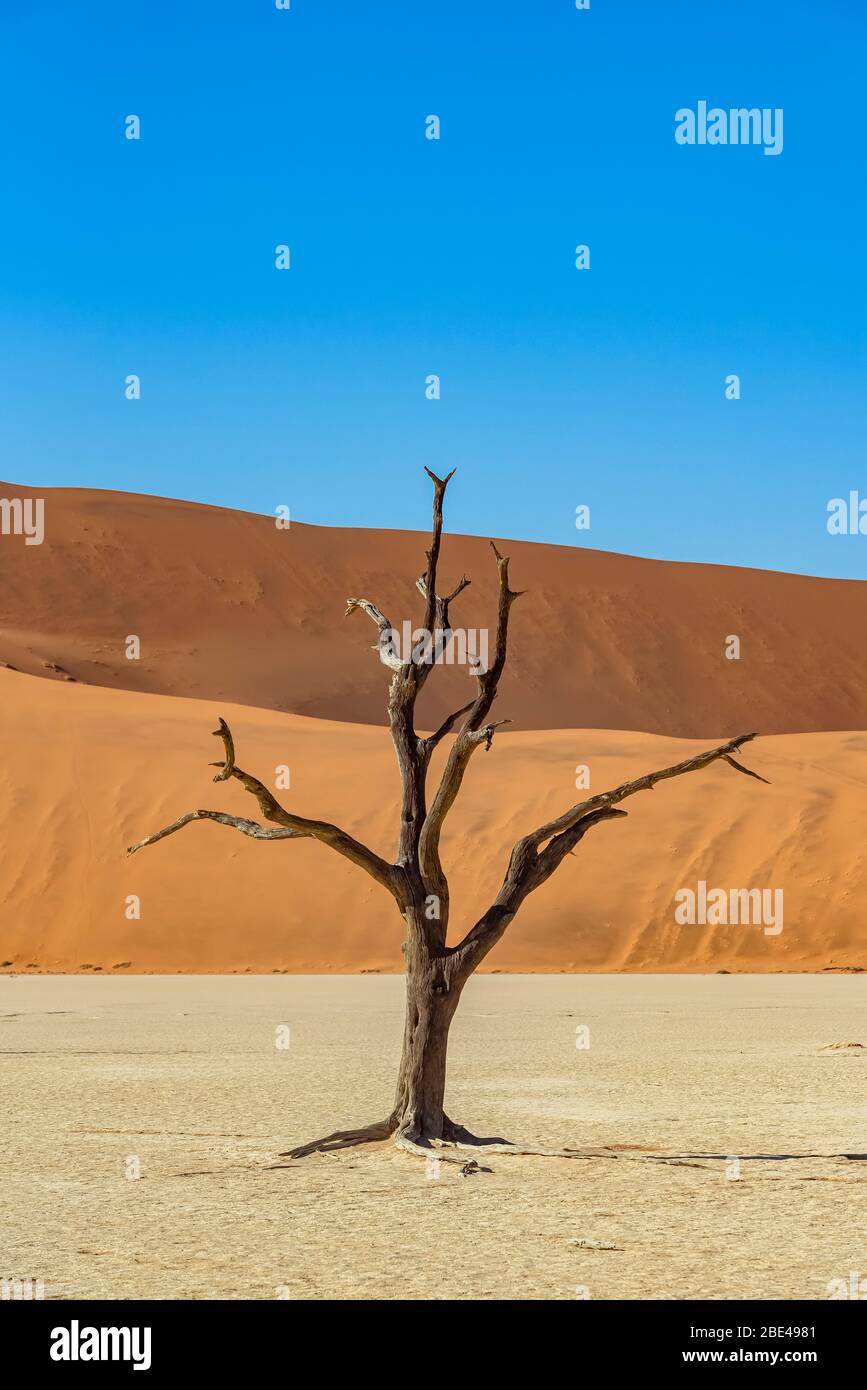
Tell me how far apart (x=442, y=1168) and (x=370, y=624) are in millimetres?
83449

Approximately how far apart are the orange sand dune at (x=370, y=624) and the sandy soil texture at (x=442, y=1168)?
61.0 m

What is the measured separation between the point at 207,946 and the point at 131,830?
5.84 metres

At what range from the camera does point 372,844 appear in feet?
149

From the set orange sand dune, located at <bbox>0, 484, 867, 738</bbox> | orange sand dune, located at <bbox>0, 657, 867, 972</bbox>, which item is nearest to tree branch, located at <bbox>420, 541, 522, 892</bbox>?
orange sand dune, located at <bbox>0, 657, 867, 972</bbox>

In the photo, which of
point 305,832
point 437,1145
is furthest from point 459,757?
point 437,1145

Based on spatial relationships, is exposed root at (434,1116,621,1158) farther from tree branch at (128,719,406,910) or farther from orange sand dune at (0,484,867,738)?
orange sand dune at (0,484,867,738)

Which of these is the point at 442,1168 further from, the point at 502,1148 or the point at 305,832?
the point at 305,832

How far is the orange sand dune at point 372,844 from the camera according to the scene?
4094cm

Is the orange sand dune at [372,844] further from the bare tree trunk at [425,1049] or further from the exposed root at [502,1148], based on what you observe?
the bare tree trunk at [425,1049]

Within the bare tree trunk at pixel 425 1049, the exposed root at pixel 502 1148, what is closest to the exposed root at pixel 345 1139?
the bare tree trunk at pixel 425 1049

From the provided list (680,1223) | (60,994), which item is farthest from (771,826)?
(680,1223)
